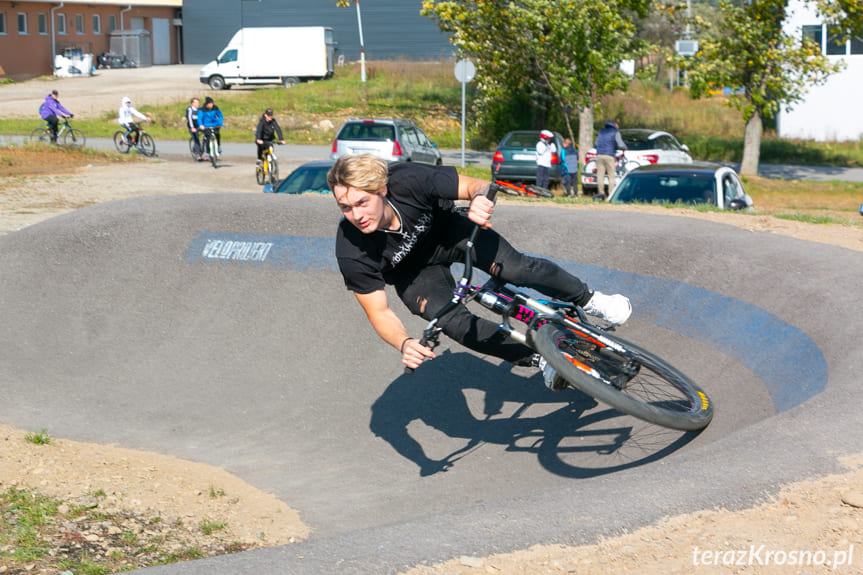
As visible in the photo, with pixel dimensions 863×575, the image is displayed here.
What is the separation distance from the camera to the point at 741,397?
6324mm

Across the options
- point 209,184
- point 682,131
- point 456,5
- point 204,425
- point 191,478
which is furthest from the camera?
point 682,131

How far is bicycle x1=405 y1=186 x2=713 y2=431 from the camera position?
4.77 metres

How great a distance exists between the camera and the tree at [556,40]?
78.9 ft

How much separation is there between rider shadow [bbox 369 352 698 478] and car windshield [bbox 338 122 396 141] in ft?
51.9

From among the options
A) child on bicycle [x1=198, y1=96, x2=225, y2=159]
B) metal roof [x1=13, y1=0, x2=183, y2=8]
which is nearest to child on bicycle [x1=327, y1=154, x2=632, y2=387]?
child on bicycle [x1=198, y1=96, x2=225, y2=159]

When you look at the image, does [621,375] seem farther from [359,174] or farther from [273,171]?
[273,171]

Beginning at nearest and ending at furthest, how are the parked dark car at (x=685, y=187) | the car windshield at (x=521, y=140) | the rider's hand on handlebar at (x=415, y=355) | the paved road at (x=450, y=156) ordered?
1. the rider's hand on handlebar at (x=415, y=355)
2. the parked dark car at (x=685, y=187)
3. the car windshield at (x=521, y=140)
4. the paved road at (x=450, y=156)

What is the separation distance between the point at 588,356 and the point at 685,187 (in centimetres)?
928

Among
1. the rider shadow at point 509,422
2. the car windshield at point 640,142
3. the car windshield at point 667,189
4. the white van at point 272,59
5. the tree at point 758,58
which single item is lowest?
the rider shadow at point 509,422

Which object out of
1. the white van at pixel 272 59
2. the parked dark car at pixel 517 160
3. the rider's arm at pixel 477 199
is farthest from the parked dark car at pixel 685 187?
the white van at pixel 272 59

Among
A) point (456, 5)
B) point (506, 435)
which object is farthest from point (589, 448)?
point (456, 5)

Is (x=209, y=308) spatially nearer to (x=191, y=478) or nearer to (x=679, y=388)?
(x=191, y=478)

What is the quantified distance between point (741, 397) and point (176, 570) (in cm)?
430

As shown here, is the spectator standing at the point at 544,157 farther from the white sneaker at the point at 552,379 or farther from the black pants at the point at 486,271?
the white sneaker at the point at 552,379
